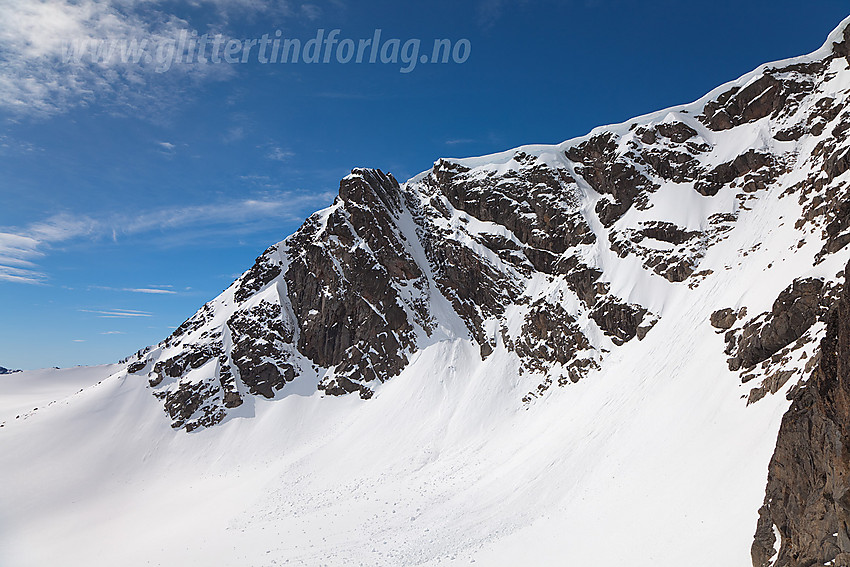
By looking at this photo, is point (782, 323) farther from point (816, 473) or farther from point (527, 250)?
point (527, 250)

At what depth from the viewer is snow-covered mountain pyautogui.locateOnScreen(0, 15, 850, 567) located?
81.2 feet

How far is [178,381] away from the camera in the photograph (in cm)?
6181

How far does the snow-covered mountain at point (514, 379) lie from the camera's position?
24750mm

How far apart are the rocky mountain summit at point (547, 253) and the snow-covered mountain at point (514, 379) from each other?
1.06ft

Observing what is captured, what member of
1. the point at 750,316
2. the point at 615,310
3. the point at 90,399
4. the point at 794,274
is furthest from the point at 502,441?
the point at 90,399

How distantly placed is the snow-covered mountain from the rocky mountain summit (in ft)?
1.06

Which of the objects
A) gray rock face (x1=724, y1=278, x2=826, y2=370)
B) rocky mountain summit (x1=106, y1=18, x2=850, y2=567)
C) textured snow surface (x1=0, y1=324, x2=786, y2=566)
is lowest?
textured snow surface (x1=0, y1=324, x2=786, y2=566)

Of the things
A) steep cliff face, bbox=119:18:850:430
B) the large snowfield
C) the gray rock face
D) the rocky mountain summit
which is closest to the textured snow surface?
the large snowfield

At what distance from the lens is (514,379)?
51.2 meters

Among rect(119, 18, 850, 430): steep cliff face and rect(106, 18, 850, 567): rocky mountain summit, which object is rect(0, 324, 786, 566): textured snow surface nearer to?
rect(106, 18, 850, 567): rocky mountain summit

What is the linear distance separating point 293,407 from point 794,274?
53.7 meters

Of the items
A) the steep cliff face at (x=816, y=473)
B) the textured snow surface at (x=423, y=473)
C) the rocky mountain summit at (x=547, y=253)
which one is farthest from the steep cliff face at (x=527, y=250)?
A: the steep cliff face at (x=816, y=473)

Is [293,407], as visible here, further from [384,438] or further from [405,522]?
[405,522]

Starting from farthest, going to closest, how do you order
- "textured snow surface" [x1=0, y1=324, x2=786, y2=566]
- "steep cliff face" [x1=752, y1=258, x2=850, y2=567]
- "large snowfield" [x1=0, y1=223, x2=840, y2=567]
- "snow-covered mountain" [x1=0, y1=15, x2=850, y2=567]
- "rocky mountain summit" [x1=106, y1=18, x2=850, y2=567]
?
"rocky mountain summit" [x1=106, y1=18, x2=850, y2=567]
"snow-covered mountain" [x1=0, y1=15, x2=850, y2=567]
"large snowfield" [x1=0, y1=223, x2=840, y2=567]
"textured snow surface" [x1=0, y1=324, x2=786, y2=566]
"steep cliff face" [x1=752, y1=258, x2=850, y2=567]
